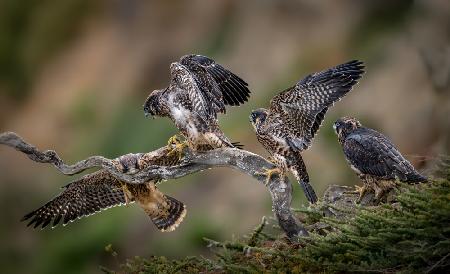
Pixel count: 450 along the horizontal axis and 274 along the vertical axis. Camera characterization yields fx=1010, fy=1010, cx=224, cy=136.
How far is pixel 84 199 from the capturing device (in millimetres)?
10805

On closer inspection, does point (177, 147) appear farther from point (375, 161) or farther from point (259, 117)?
point (375, 161)

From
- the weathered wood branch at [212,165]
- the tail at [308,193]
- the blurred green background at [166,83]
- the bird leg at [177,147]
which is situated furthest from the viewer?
the blurred green background at [166,83]

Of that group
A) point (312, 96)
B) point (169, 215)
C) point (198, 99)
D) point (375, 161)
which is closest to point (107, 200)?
point (169, 215)

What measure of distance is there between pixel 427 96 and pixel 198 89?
7.91 meters

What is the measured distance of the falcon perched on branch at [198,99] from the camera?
1002cm

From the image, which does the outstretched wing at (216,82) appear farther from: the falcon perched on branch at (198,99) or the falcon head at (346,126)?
the falcon head at (346,126)

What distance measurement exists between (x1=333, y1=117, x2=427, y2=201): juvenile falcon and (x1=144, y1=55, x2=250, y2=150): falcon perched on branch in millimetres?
1180

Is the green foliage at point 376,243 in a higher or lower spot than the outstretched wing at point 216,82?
lower

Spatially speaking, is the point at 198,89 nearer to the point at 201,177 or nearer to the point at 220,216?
the point at 220,216

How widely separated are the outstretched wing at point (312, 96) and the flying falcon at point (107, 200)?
1.33m

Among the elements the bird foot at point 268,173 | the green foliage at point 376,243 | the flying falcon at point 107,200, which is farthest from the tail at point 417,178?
the flying falcon at point 107,200

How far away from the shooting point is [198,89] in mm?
10156

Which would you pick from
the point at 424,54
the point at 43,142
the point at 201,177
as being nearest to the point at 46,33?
the point at 43,142

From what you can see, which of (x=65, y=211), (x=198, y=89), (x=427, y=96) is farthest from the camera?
(x=427, y=96)
